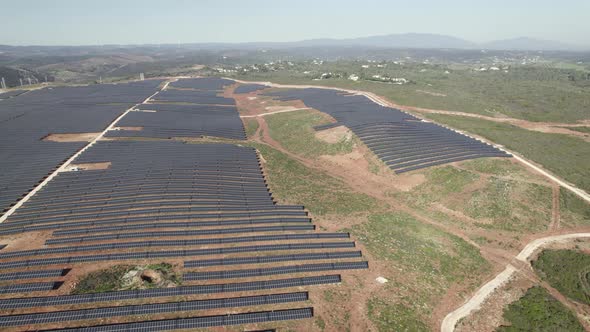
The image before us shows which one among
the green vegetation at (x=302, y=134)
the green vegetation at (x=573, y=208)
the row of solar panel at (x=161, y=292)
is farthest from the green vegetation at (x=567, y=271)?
the green vegetation at (x=302, y=134)

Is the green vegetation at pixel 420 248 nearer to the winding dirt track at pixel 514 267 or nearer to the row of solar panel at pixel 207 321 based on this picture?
the winding dirt track at pixel 514 267

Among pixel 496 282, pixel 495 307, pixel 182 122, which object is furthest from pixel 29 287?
pixel 182 122

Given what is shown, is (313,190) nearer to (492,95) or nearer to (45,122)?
(45,122)

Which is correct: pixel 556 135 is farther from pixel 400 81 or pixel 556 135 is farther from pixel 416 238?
pixel 400 81

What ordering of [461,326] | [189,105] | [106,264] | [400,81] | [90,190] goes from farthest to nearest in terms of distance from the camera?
[400,81] → [189,105] → [90,190] → [106,264] → [461,326]

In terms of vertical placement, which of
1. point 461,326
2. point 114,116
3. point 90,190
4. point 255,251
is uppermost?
point 114,116

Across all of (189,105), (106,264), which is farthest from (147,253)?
(189,105)

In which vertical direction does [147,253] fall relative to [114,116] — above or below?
below

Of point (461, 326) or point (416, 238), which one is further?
point (416, 238)
